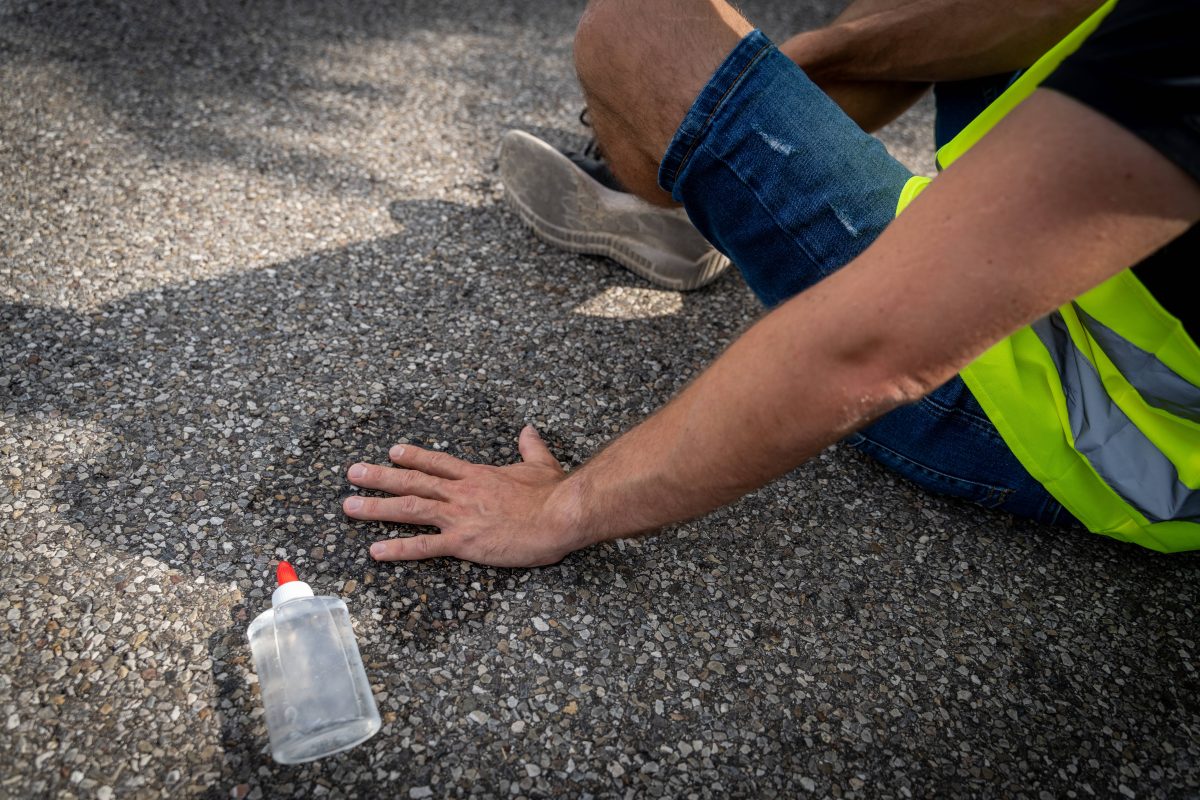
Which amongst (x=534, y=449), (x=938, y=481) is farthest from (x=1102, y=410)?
(x=534, y=449)

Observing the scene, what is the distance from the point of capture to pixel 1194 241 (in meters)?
1.11

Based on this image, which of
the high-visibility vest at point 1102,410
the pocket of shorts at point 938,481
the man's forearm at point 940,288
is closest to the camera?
the man's forearm at point 940,288

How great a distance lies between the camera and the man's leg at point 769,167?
5.36 ft

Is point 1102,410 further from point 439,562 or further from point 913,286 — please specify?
point 439,562

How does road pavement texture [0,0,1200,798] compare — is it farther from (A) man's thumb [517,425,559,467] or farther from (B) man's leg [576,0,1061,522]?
(B) man's leg [576,0,1061,522]

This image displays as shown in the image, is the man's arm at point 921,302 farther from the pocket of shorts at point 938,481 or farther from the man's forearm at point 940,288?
the pocket of shorts at point 938,481

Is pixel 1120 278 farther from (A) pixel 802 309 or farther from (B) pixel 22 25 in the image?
(B) pixel 22 25

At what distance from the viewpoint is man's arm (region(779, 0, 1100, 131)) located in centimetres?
205

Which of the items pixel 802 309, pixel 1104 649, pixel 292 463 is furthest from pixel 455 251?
pixel 1104 649

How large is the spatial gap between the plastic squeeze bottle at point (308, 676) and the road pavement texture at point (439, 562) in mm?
33

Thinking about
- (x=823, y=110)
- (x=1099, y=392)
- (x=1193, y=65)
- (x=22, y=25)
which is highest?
(x=1193, y=65)

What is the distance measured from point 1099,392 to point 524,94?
2.51 metres

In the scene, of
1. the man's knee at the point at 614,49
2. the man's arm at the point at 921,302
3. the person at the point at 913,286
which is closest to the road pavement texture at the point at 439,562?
the person at the point at 913,286

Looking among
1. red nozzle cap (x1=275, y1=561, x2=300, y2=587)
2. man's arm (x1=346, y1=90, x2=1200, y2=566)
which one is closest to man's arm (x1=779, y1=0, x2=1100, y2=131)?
man's arm (x1=346, y1=90, x2=1200, y2=566)
